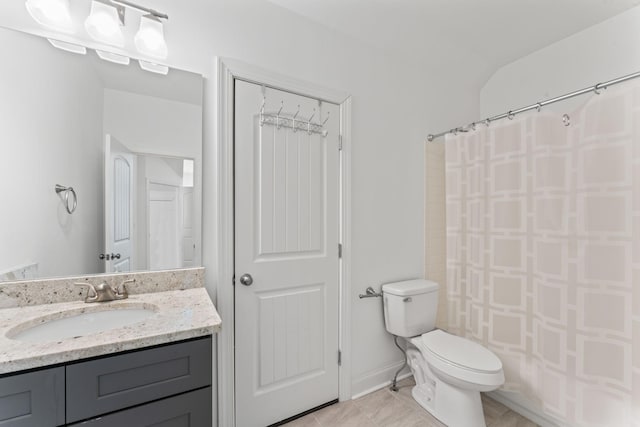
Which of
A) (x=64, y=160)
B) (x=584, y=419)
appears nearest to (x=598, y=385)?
(x=584, y=419)

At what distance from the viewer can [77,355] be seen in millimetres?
777

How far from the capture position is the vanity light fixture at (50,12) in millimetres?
1121

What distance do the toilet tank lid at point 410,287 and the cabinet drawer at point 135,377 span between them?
132cm

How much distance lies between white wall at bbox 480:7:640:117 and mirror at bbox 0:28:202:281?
6.83 ft

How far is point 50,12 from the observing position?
1.14 metres

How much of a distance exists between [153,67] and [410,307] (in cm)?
204

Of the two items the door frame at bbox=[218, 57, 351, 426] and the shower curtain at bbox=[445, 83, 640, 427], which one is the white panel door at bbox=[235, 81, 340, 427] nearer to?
the door frame at bbox=[218, 57, 351, 426]

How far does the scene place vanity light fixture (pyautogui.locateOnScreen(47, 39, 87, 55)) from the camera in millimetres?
1188

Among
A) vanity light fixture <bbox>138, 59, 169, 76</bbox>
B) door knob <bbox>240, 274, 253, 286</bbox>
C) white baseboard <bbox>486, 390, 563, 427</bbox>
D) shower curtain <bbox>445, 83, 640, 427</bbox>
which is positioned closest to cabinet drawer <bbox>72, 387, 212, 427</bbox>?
door knob <bbox>240, 274, 253, 286</bbox>

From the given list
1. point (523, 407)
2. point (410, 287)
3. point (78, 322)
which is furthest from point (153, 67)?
point (523, 407)

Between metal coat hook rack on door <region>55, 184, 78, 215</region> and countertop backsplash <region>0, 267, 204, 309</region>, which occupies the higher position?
metal coat hook rack on door <region>55, 184, 78, 215</region>

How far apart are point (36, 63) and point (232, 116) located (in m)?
0.79

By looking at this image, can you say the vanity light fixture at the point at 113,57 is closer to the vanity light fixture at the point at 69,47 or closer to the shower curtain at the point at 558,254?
the vanity light fixture at the point at 69,47

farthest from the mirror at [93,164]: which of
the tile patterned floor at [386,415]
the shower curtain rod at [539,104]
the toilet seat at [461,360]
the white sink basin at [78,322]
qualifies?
the shower curtain rod at [539,104]
